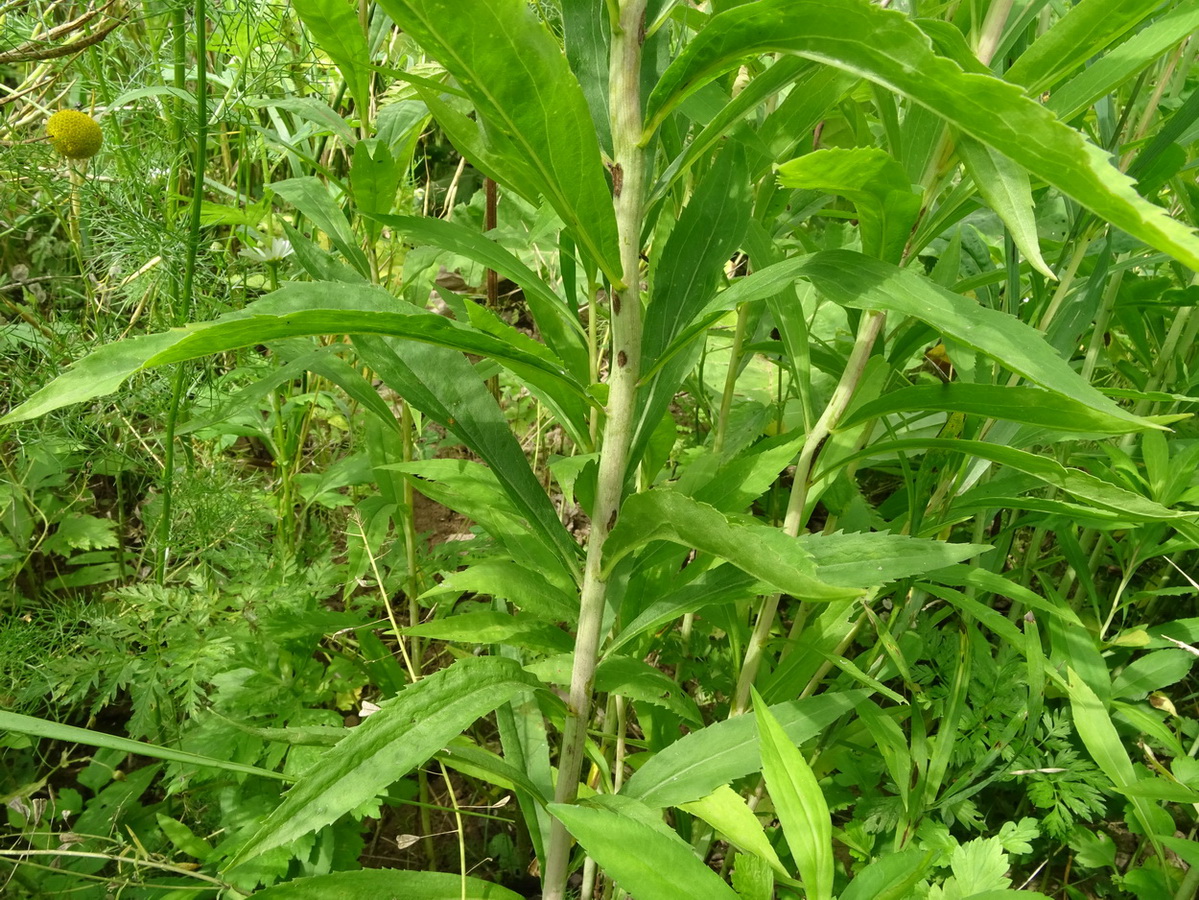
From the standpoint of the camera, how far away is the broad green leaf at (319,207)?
1.20 m

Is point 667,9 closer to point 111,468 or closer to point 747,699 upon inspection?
point 747,699

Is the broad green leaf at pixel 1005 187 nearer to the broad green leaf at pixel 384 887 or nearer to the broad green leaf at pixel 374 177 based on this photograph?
the broad green leaf at pixel 374 177

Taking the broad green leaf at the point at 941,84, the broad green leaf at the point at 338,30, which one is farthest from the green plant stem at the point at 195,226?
the broad green leaf at the point at 941,84

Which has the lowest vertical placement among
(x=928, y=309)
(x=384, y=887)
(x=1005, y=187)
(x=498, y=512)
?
(x=384, y=887)

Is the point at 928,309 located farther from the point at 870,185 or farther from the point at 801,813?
the point at 801,813

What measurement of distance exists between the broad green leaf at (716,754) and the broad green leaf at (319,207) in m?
0.83

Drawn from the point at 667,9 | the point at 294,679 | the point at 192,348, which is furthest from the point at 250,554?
the point at 667,9

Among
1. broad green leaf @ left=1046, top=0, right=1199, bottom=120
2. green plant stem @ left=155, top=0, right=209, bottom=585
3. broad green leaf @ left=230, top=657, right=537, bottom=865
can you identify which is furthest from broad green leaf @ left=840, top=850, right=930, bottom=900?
green plant stem @ left=155, top=0, right=209, bottom=585

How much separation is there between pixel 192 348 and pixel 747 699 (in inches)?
35.1

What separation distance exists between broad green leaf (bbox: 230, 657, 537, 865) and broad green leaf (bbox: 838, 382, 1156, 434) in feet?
1.68

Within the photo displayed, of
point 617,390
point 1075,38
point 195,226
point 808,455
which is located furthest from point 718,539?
point 195,226

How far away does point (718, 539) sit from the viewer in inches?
25.6

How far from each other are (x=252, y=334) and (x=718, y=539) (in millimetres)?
383

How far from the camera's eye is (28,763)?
152 cm
